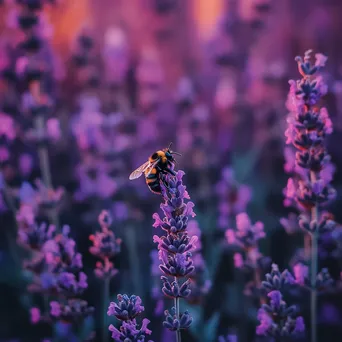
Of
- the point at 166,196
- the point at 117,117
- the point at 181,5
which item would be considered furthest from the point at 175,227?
the point at 181,5

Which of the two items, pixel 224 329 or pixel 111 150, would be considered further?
pixel 111 150

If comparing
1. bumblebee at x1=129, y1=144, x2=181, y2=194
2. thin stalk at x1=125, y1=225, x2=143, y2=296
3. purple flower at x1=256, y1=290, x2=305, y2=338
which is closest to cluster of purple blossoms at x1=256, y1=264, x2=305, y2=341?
purple flower at x1=256, y1=290, x2=305, y2=338

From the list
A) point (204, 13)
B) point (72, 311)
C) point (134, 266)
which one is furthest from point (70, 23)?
point (72, 311)

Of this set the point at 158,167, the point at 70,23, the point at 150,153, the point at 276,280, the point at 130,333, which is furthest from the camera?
the point at 70,23

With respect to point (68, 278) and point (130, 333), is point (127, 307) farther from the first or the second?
point (68, 278)

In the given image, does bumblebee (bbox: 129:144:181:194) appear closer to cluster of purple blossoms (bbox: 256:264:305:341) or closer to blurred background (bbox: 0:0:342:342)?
blurred background (bbox: 0:0:342:342)

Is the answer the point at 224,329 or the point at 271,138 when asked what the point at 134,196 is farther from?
the point at 224,329
